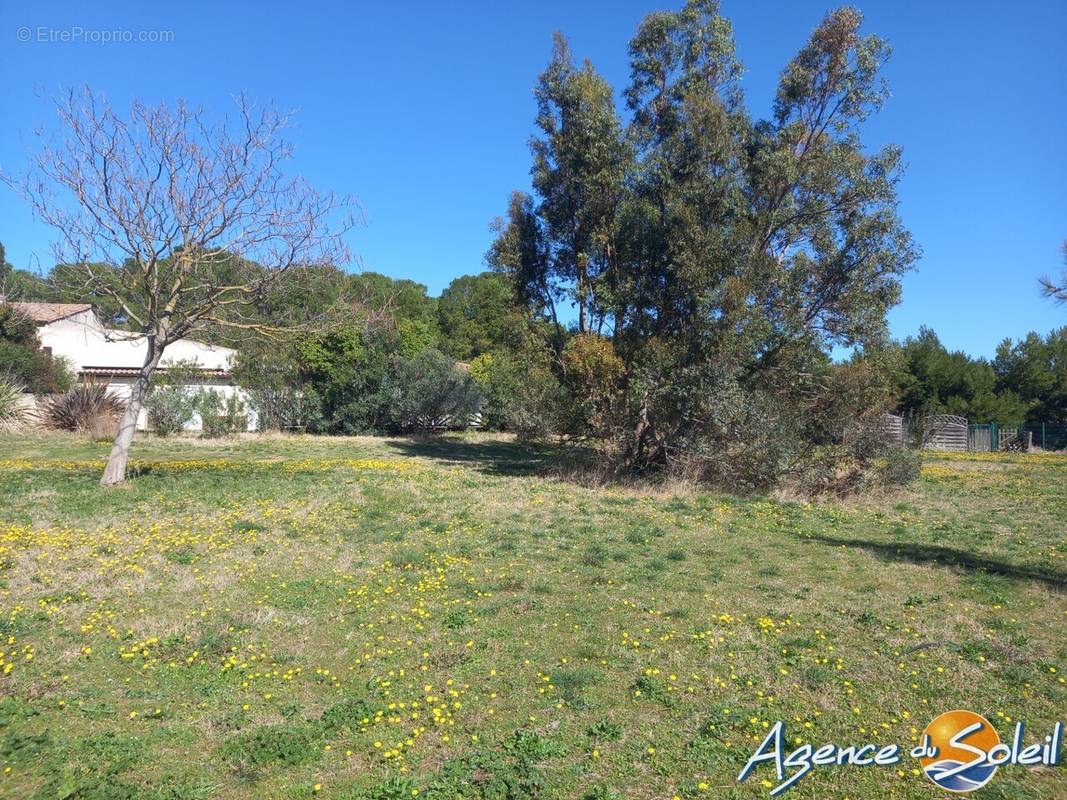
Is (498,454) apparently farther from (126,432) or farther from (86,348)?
(86,348)

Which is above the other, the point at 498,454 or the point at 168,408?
the point at 168,408

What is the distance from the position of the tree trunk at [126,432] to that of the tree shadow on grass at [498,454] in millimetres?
8721

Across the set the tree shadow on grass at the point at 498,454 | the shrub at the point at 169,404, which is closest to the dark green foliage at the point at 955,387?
the tree shadow on grass at the point at 498,454

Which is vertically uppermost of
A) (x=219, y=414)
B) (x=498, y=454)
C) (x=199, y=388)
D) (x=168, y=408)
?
(x=199, y=388)

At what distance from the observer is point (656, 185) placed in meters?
17.5

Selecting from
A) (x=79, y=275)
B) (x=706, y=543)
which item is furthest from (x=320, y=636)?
(x=79, y=275)

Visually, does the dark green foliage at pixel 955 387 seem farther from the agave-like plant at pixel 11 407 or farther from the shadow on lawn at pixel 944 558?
the agave-like plant at pixel 11 407

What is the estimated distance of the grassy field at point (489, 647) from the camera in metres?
4.24

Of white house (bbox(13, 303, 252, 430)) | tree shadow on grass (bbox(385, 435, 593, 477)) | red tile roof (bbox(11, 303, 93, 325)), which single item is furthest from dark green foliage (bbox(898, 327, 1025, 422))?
red tile roof (bbox(11, 303, 93, 325))

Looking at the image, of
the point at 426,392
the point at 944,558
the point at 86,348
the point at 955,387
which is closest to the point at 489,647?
the point at 944,558

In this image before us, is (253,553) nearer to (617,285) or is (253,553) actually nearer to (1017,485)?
(617,285)

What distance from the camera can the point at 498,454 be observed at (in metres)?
26.7

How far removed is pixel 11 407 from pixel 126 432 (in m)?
14.7

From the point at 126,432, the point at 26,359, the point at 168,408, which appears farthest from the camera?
the point at 26,359
